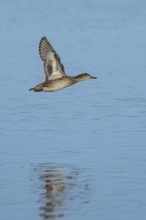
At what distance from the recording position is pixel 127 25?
34.5m

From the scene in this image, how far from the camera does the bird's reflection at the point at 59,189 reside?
1067 cm

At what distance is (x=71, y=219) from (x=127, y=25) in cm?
2484

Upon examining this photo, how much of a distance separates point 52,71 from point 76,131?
1.14 metres

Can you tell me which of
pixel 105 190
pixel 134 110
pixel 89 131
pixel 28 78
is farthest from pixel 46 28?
pixel 105 190

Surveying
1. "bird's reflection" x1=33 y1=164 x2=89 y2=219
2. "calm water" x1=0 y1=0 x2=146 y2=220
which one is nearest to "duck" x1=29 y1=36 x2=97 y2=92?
"calm water" x1=0 y1=0 x2=146 y2=220

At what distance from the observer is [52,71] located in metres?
15.8

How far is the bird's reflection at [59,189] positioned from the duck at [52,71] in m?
2.66

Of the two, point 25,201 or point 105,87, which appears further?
point 105,87

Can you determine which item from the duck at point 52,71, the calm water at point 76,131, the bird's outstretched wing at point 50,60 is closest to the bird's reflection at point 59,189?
the calm water at point 76,131

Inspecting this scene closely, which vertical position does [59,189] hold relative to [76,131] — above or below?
below

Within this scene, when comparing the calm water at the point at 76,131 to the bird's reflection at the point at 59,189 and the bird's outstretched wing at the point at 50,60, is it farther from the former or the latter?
the bird's outstretched wing at the point at 50,60

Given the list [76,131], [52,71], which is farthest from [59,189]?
[52,71]

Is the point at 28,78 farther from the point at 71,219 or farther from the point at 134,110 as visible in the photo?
the point at 71,219

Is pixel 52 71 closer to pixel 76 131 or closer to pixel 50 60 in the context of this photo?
pixel 50 60
